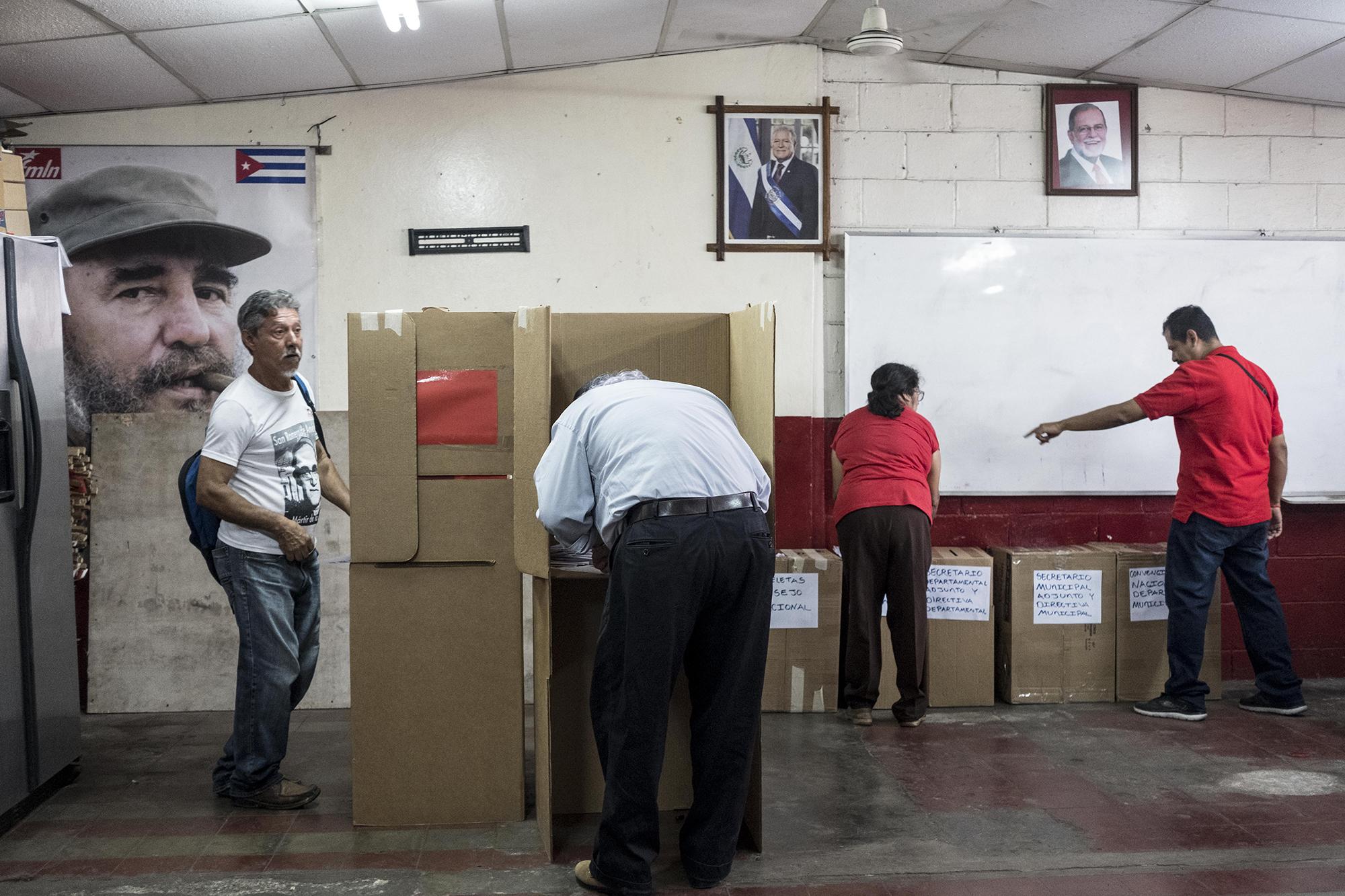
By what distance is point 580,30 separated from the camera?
3.83 m

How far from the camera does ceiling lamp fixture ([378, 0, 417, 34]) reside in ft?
10.2

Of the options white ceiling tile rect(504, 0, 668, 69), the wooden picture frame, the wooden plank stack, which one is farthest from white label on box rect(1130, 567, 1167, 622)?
the wooden plank stack

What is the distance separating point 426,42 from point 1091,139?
9.16ft

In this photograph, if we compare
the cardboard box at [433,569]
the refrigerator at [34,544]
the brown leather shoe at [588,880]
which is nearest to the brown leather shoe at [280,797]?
the cardboard box at [433,569]

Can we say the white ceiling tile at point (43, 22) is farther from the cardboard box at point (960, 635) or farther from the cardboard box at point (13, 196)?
the cardboard box at point (960, 635)

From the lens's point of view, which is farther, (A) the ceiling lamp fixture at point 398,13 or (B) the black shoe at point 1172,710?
(B) the black shoe at point 1172,710

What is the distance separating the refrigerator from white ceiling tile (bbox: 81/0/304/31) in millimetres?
751

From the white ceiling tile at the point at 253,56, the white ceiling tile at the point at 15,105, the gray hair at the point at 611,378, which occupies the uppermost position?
the white ceiling tile at the point at 253,56

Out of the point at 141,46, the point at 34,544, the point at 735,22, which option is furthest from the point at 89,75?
the point at 735,22

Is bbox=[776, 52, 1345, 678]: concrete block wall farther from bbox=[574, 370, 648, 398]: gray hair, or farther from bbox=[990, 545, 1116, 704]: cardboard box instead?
bbox=[574, 370, 648, 398]: gray hair

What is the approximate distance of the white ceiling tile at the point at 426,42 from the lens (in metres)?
3.45

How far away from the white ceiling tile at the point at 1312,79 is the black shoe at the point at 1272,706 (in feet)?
8.13

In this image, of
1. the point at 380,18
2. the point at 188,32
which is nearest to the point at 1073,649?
the point at 380,18

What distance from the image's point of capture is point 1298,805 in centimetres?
306
